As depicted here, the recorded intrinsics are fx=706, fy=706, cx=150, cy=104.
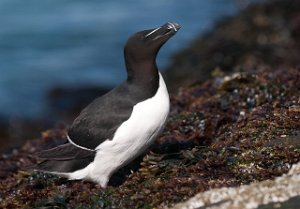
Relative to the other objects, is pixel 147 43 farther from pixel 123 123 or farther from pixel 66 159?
pixel 66 159

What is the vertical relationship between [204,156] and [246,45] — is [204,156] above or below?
above

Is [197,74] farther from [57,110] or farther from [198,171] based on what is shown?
[198,171]

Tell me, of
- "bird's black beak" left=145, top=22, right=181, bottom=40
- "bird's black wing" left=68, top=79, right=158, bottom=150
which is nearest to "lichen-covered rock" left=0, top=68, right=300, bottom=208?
"bird's black wing" left=68, top=79, right=158, bottom=150

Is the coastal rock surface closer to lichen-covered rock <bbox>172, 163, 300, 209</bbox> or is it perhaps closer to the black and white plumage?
lichen-covered rock <bbox>172, 163, 300, 209</bbox>

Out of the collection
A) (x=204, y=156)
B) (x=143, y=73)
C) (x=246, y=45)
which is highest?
(x=143, y=73)

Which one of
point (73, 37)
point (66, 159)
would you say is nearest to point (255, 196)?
point (66, 159)

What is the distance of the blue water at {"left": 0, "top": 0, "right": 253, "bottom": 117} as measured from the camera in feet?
60.0

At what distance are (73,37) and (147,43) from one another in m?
15.5

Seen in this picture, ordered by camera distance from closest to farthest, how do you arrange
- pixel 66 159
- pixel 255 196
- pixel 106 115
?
1. pixel 255 196
2. pixel 106 115
3. pixel 66 159

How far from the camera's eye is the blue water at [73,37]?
1828 cm

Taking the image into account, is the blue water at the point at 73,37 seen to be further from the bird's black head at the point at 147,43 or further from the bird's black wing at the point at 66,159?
the bird's black head at the point at 147,43

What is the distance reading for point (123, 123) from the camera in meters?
6.34

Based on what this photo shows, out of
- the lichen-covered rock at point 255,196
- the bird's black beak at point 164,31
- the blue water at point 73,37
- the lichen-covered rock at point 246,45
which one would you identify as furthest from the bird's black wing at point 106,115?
the blue water at point 73,37

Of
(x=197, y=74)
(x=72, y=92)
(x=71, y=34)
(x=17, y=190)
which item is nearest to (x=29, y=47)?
(x=71, y=34)
